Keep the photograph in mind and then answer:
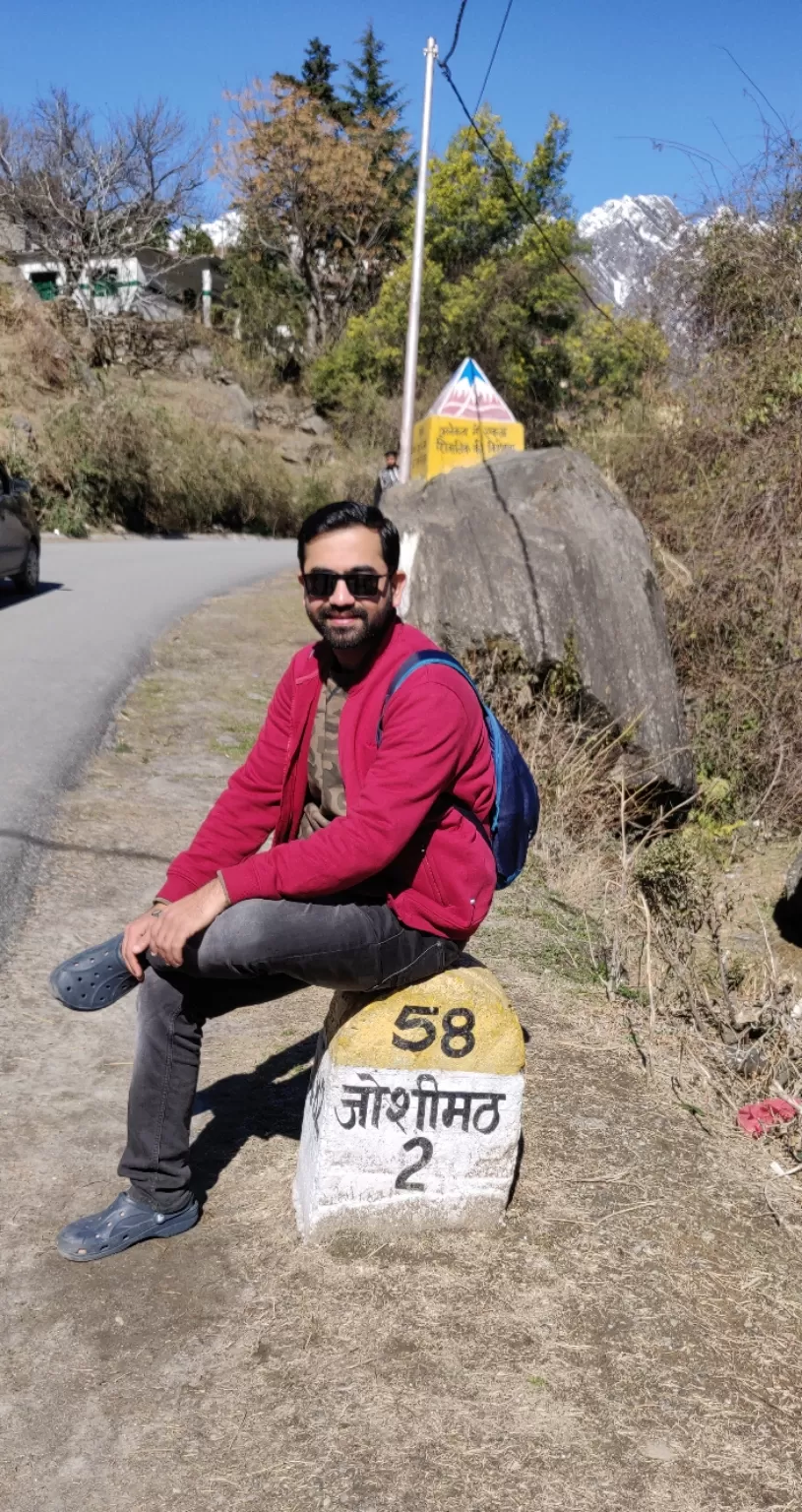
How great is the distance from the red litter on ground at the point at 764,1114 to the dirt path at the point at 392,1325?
0.16 metres

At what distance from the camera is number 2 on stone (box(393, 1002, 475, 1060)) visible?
115 inches

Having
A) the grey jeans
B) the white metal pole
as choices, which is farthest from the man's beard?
the white metal pole

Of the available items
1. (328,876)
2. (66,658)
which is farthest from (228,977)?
(66,658)

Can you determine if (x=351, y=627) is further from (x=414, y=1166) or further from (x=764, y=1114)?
(x=764, y=1114)

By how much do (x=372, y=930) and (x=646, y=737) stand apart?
553 centimetres

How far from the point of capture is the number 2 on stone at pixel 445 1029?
9.59 feet

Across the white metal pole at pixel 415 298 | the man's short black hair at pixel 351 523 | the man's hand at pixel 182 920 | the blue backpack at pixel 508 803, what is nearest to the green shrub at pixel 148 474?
the white metal pole at pixel 415 298

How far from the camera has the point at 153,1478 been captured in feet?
7.30

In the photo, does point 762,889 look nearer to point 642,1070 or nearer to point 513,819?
point 642,1070

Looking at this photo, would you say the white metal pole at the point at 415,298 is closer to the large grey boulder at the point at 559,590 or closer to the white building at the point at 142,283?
the large grey boulder at the point at 559,590

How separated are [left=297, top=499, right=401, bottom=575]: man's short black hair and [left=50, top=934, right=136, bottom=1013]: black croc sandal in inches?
39.3

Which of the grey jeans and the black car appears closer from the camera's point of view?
the grey jeans

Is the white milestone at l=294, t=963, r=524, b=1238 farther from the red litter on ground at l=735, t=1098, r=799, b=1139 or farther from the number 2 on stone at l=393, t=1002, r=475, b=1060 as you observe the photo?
the red litter on ground at l=735, t=1098, r=799, b=1139

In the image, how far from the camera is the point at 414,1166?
2994 mm
